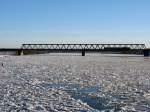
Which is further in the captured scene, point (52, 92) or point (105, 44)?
point (105, 44)

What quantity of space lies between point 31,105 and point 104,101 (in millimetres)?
2928

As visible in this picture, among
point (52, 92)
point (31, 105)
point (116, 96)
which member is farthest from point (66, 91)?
point (31, 105)

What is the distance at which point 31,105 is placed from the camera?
12375 mm

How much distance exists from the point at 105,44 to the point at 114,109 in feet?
520

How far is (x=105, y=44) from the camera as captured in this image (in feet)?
557

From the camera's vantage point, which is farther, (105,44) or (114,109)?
(105,44)

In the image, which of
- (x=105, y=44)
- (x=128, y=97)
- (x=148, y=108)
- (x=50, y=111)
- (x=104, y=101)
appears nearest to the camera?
(x=50, y=111)

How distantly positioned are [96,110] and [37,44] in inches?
6524

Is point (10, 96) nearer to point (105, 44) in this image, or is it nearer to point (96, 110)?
point (96, 110)

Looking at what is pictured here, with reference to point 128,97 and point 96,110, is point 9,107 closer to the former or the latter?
point 96,110

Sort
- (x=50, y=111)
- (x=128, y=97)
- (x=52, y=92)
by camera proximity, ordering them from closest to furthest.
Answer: (x=50, y=111)
(x=128, y=97)
(x=52, y=92)

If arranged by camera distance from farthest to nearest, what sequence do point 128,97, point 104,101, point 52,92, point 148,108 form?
point 52,92
point 128,97
point 104,101
point 148,108

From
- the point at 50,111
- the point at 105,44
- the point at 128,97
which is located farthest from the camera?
the point at 105,44

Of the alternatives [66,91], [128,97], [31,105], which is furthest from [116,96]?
[31,105]
